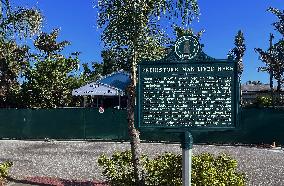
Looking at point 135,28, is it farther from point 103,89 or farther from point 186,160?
point 103,89

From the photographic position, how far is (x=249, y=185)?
14359 mm

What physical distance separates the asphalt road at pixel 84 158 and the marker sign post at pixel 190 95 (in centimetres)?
776

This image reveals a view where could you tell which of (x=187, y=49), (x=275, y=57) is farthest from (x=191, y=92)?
(x=275, y=57)

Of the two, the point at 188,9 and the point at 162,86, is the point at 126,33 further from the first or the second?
the point at 162,86

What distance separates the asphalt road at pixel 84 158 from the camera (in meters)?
16.1

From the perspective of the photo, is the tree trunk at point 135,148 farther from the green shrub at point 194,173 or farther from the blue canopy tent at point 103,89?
the blue canopy tent at point 103,89

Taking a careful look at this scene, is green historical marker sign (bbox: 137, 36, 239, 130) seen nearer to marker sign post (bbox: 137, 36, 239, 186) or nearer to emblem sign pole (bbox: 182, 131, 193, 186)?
marker sign post (bbox: 137, 36, 239, 186)

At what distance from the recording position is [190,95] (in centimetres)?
779

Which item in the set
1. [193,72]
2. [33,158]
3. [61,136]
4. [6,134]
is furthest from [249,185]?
[6,134]

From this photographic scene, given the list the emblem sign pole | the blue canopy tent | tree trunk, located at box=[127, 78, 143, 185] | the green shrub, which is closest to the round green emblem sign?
the emblem sign pole

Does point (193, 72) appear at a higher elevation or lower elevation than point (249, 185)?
higher

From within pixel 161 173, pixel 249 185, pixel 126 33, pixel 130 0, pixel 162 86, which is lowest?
pixel 249 185

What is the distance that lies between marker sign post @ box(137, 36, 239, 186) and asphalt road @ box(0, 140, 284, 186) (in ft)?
25.4

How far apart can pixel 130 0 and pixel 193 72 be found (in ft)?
11.2
